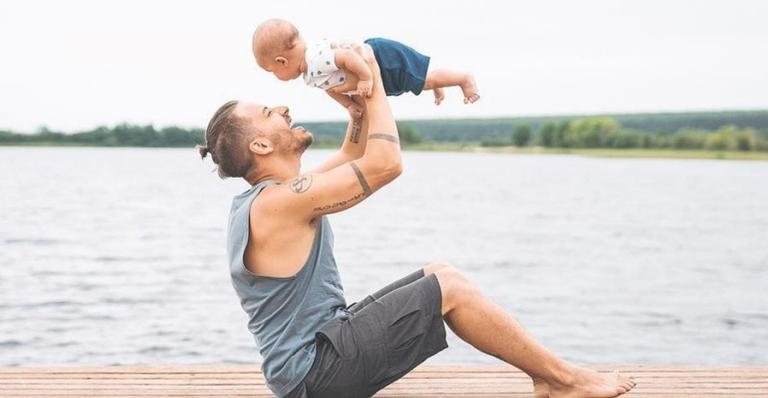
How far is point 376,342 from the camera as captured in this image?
130 inches

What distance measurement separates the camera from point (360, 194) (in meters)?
3.25

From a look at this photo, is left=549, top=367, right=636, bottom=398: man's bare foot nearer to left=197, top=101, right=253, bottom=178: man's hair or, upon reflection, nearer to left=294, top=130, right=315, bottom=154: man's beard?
left=294, top=130, right=315, bottom=154: man's beard

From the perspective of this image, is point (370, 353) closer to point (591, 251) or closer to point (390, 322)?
point (390, 322)

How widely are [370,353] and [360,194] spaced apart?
1.69 ft

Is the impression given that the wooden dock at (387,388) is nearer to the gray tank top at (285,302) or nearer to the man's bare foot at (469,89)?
the gray tank top at (285,302)

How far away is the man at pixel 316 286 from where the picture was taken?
324cm

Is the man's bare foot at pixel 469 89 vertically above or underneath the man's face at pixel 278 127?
above

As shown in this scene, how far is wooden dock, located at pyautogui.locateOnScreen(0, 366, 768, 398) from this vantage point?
3859 mm

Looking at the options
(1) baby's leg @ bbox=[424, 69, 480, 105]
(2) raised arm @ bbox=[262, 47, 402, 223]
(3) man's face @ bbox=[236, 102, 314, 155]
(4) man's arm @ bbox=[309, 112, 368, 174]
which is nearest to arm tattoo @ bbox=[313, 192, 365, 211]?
(2) raised arm @ bbox=[262, 47, 402, 223]

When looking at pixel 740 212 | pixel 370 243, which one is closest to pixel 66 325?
pixel 370 243

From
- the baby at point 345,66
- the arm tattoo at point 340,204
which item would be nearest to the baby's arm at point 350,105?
the baby at point 345,66

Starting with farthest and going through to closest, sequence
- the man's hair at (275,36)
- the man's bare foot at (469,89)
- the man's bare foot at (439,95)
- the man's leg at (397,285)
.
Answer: the man's bare foot at (439,95)
the man's bare foot at (469,89)
the man's hair at (275,36)
the man's leg at (397,285)

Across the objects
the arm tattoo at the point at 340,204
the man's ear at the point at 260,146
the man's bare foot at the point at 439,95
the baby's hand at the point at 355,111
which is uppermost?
the man's bare foot at the point at 439,95

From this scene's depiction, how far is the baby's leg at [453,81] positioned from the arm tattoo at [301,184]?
2.83 ft
